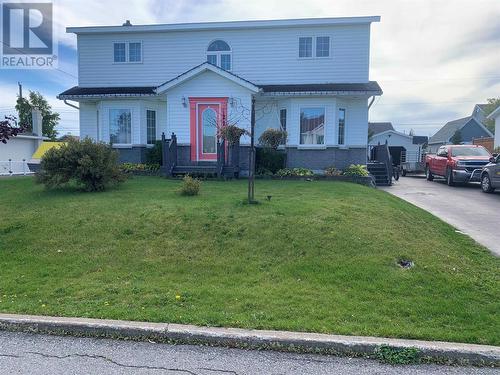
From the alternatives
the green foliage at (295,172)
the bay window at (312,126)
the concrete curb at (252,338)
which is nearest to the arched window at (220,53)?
the bay window at (312,126)

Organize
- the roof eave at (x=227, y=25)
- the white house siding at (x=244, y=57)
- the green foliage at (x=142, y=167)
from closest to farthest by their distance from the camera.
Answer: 1. the green foliage at (x=142, y=167)
2. the roof eave at (x=227, y=25)
3. the white house siding at (x=244, y=57)

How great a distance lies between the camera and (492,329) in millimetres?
3967

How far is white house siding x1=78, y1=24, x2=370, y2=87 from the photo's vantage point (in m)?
17.0

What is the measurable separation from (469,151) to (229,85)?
1170cm

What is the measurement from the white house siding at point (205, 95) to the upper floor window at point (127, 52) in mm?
4175

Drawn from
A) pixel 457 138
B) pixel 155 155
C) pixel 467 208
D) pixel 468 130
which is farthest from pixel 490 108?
pixel 155 155

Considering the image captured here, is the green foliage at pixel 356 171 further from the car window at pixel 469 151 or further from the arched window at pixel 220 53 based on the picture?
the arched window at pixel 220 53

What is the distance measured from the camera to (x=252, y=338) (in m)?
3.82

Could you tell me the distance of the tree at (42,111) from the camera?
44.3 metres

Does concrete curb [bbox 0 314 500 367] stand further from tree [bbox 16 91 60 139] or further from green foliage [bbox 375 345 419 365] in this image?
tree [bbox 16 91 60 139]

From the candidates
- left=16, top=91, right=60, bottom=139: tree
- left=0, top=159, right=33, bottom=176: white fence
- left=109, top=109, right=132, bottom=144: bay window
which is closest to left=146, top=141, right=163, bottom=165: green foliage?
left=109, top=109, right=132, bottom=144: bay window

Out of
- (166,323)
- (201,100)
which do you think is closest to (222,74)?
(201,100)

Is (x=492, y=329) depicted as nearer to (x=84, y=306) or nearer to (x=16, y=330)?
(x=84, y=306)

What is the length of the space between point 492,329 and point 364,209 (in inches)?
172
